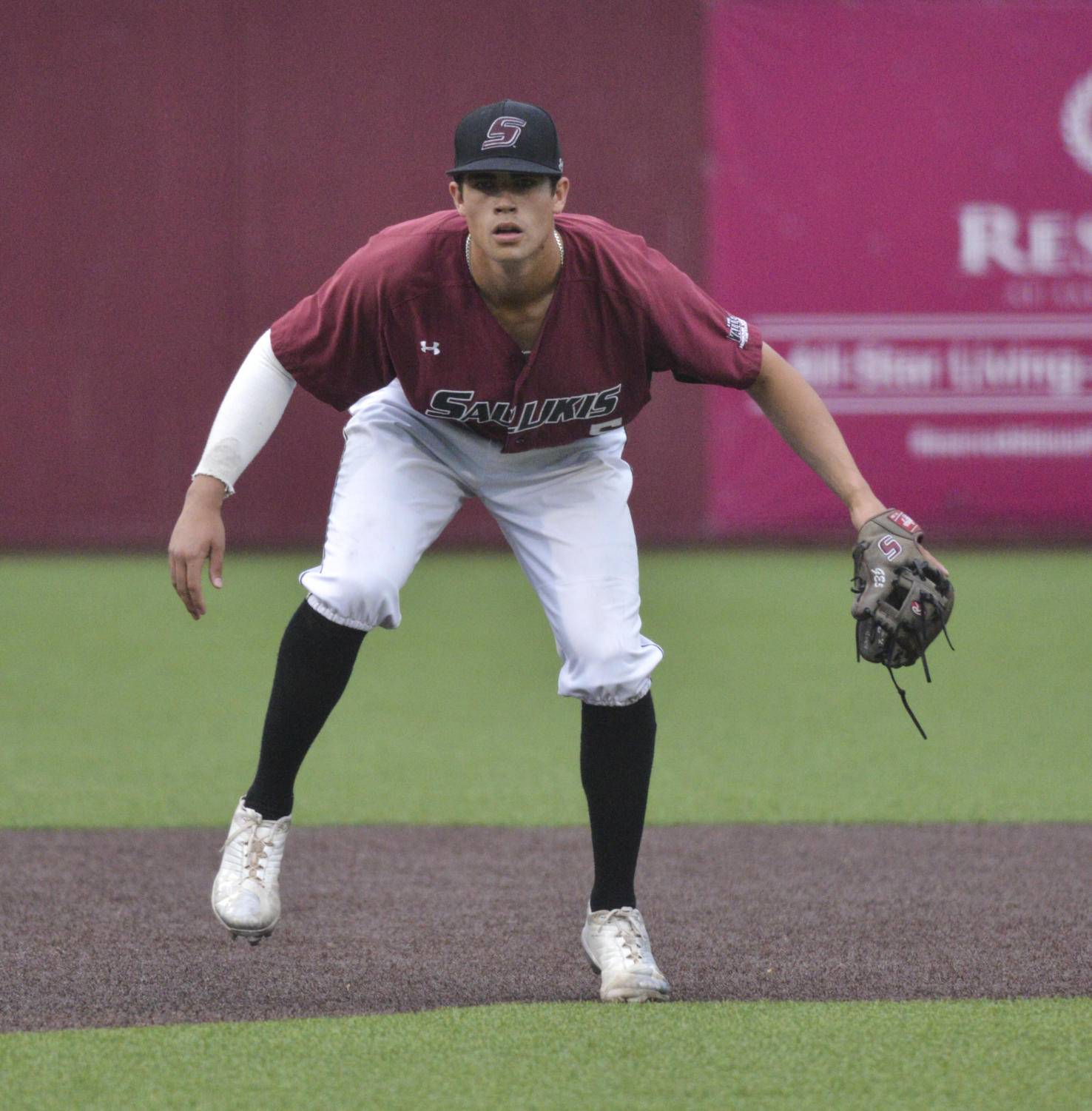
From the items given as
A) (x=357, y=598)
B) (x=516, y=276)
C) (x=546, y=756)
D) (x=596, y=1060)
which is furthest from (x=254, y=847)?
(x=546, y=756)

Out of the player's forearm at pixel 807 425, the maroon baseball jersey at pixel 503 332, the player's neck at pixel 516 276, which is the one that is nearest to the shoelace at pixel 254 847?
the maroon baseball jersey at pixel 503 332

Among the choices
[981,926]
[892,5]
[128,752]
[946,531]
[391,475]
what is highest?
[892,5]

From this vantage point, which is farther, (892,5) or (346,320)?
(892,5)

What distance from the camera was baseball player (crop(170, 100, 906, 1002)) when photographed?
3119mm

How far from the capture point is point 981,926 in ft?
11.8

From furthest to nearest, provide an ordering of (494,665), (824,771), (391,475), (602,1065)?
1. (494,665)
2. (824,771)
3. (391,475)
4. (602,1065)

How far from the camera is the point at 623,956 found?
3.12 m

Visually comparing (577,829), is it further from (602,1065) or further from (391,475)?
(602,1065)

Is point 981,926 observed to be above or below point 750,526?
above

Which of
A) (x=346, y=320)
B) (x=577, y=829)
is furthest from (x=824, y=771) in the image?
(x=346, y=320)

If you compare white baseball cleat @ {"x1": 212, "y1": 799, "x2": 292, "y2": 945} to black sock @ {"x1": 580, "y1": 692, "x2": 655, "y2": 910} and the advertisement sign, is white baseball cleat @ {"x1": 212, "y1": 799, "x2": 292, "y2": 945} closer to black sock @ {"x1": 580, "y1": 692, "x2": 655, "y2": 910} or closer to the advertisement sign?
black sock @ {"x1": 580, "y1": 692, "x2": 655, "y2": 910}

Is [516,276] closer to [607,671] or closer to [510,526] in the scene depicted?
[510,526]

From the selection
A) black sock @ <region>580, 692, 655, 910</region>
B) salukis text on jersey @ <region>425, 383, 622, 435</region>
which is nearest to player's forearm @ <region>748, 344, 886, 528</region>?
salukis text on jersey @ <region>425, 383, 622, 435</region>

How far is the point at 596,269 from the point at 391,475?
60 centimetres
